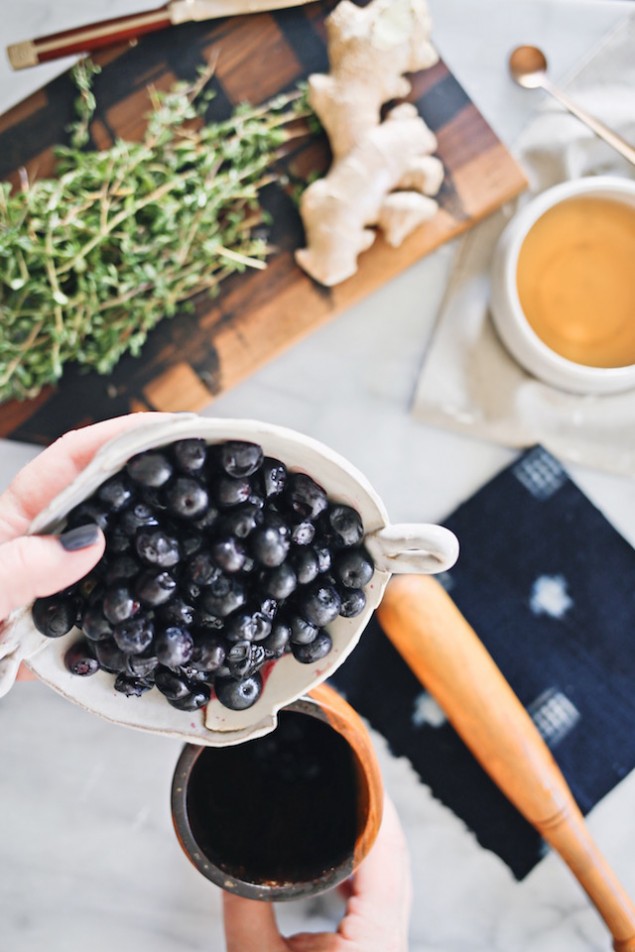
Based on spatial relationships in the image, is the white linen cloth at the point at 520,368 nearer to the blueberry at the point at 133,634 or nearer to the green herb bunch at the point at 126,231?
the green herb bunch at the point at 126,231

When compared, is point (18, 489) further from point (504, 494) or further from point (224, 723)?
point (504, 494)

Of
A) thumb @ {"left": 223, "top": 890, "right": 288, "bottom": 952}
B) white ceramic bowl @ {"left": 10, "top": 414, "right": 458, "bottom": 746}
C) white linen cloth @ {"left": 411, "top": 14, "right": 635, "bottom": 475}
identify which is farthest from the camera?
white linen cloth @ {"left": 411, "top": 14, "right": 635, "bottom": 475}

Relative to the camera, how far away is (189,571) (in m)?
0.50

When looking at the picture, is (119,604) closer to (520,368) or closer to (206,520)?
(206,520)

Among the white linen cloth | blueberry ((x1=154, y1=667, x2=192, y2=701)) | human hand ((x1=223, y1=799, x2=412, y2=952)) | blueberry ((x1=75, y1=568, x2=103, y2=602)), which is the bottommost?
human hand ((x1=223, y1=799, x2=412, y2=952))

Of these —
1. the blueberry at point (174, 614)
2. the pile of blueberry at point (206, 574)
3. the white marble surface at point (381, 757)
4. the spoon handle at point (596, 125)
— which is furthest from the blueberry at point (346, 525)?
the spoon handle at point (596, 125)

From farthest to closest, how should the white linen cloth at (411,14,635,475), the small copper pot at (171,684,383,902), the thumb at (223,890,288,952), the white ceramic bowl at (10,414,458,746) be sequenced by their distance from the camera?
the white linen cloth at (411,14,635,475) < the thumb at (223,890,288,952) < the small copper pot at (171,684,383,902) < the white ceramic bowl at (10,414,458,746)

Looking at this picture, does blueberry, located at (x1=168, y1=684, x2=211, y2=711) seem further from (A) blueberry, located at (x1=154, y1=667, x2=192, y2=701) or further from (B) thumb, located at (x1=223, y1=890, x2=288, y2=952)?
(B) thumb, located at (x1=223, y1=890, x2=288, y2=952)

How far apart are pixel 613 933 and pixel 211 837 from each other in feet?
1.44

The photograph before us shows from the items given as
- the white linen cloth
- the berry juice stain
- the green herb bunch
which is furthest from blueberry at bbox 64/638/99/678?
the white linen cloth

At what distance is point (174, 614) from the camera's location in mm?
501

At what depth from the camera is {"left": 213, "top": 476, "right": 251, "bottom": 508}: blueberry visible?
0.49m

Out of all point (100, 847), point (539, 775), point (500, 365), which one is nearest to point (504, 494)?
point (500, 365)

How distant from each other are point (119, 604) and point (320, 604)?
4.8 inches
